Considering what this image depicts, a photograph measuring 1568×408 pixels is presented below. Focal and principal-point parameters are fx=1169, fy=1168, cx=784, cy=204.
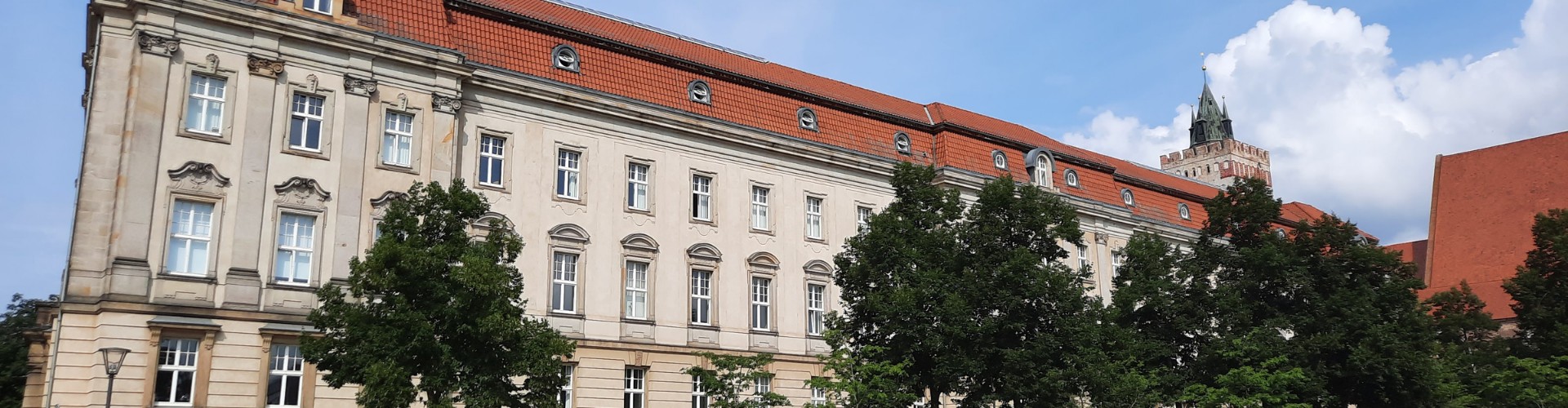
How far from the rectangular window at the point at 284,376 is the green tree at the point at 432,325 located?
5.33 metres

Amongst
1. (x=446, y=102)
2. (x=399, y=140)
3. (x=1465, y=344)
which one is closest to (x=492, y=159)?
(x=446, y=102)

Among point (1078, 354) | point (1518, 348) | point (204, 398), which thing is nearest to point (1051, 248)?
point (1078, 354)

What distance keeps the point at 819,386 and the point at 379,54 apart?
12722 mm

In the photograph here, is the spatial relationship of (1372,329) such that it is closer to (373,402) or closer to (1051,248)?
(1051,248)

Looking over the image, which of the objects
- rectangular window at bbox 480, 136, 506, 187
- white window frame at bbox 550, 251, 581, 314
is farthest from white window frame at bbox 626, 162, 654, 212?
rectangular window at bbox 480, 136, 506, 187

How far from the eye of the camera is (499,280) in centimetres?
1958

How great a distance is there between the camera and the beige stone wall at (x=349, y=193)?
76.2 ft

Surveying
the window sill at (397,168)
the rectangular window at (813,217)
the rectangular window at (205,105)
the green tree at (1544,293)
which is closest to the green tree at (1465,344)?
the green tree at (1544,293)

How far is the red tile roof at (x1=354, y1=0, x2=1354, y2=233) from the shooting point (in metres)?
29.5

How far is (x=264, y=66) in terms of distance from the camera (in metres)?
25.4

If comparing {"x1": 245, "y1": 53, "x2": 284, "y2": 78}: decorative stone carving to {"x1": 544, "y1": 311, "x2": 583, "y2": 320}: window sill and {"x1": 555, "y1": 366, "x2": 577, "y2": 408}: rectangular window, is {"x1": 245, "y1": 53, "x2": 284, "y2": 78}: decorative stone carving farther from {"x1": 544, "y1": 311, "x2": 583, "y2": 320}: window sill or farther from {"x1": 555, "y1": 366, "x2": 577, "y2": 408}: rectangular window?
{"x1": 555, "y1": 366, "x2": 577, "y2": 408}: rectangular window

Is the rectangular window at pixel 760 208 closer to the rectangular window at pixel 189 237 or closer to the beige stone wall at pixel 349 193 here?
the beige stone wall at pixel 349 193

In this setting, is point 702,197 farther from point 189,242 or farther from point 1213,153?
point 1213,153

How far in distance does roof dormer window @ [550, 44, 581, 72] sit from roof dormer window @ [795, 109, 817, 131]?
7.91 meters
